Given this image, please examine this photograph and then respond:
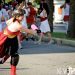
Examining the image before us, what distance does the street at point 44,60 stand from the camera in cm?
1319

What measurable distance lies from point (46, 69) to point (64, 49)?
19.0 ft

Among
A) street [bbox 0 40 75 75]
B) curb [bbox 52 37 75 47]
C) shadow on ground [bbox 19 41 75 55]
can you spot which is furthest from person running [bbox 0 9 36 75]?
curb [bbox 52 37 75 47]

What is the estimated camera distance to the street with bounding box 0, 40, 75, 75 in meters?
13.2

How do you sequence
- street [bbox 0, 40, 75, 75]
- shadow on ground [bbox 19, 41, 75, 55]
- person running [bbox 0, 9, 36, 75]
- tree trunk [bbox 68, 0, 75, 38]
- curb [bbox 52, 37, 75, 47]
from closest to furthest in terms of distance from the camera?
person running [bbox 0, 9, 36, 75] < street [bbox 0, 40, 75, 75] < shadow on ground [bbox 19, 41, 75, 55] < curb [bbox 52, 37, 75, 47] < tree trunk [bbox 68, 0, 75, 38]

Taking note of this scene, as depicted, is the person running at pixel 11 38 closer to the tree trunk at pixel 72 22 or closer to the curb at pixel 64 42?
the curb at pixel 64 42

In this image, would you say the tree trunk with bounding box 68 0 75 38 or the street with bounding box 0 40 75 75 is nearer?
the street with bounding box 0 40 75 75

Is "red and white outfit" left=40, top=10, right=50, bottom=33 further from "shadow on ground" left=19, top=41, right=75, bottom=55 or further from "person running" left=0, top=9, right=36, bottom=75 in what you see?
"person running" left=0, top=9, right=36, bottom=75

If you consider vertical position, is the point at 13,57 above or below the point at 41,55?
above

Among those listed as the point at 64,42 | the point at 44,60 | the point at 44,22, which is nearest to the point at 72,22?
the point at 44,22

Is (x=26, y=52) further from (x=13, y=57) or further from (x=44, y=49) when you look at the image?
(x=13, y=57)

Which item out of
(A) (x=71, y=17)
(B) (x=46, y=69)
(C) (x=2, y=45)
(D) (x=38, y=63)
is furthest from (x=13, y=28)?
(A) (x=71, y=17)

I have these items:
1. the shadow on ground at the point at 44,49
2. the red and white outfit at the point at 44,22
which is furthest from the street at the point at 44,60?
the red and white outfit at the point at 44,22

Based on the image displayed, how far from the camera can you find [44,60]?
15.8m

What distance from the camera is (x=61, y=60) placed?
620 inches
